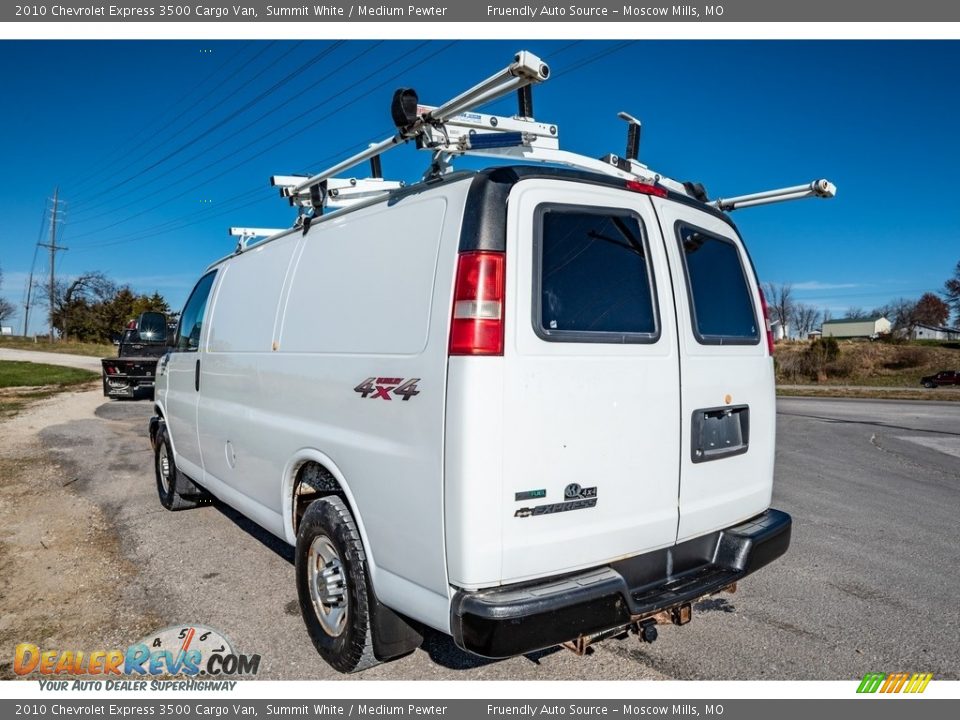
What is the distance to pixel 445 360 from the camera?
2.47 metres

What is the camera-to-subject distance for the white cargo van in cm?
243

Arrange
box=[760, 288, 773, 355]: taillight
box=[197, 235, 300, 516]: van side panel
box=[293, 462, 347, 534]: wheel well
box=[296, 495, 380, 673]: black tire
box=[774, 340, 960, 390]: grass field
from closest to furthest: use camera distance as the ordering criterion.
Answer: box=[296, 495, 380, 673]: black tire → box=[293, 462, 347, 534]: wheel well → box=[760, 288, 773, 355]: taillight → box=[197, 235, 300, 516]: van side panel → box=[774, 340, 960, 390]: grass field

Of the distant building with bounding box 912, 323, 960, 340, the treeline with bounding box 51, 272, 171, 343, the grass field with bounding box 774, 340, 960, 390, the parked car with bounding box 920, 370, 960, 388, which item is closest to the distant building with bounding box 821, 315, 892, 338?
the distant building with bounding box 912, 323, 960, 340

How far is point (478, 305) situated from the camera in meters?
2.47

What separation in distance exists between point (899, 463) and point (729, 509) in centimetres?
772

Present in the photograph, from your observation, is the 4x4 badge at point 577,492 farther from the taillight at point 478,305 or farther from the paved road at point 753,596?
the paved road at point 753,596

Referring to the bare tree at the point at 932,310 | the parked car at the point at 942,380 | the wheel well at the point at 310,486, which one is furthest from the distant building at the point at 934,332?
the wheel well at the point at 310,486

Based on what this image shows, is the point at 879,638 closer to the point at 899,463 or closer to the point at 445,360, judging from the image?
A: the point at 445,360

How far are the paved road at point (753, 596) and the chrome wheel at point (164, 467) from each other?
0.25m

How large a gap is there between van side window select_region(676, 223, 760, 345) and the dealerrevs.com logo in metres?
2.91

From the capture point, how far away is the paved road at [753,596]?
3207 millimetres

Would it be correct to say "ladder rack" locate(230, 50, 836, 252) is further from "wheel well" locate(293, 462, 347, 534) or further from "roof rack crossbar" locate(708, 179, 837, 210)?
"wheel well" locate(293, 462, 347, 534)

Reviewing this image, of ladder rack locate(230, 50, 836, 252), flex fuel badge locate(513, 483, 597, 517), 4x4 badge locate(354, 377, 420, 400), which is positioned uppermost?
ladder rack locate(230, 50, 836, 252)
